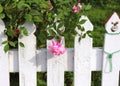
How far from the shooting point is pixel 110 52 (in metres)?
2.82

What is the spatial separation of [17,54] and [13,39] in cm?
11

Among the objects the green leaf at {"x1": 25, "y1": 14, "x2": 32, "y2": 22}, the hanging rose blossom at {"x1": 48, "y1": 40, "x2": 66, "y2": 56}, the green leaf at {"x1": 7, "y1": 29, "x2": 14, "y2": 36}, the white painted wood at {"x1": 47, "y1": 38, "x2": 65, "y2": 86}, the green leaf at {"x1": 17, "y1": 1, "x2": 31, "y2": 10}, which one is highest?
the green leaf at {"x1": 17, "y1": 1, "x2": 31, "y2": 10}

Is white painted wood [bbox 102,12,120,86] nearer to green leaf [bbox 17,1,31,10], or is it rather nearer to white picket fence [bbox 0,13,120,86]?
white picket fence [bbox 0,13,120,86]

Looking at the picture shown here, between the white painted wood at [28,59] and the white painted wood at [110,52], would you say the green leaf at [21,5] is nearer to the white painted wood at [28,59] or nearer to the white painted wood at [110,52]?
the white painted wood at [28,59]

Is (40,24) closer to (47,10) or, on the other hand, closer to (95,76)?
(47,10)

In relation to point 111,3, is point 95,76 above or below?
below

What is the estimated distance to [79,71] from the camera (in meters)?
2.84

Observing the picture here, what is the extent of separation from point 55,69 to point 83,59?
0.20 m

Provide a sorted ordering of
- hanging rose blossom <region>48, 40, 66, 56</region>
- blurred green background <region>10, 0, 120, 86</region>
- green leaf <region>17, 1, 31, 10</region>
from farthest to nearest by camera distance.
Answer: blurred green background <region>10, 0, 120, 86</region>
hanging rose blossom <region>48, 40, 66, 56</region>
green leaf <region>17, 1, 31, 10</region>

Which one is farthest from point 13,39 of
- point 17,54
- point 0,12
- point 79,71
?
point 79,71

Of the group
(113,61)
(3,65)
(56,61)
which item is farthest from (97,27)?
(3,65)

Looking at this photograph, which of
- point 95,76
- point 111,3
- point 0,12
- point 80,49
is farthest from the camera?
point 111,3

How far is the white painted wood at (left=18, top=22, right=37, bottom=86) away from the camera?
8.92ft

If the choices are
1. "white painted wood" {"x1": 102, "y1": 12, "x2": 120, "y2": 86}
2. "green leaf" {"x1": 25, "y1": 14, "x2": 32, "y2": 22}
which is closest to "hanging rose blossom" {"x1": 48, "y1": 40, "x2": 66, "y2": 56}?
"green leaf" {"x1": 25, "y1": 14, "x2": 32, "y2": 22}
